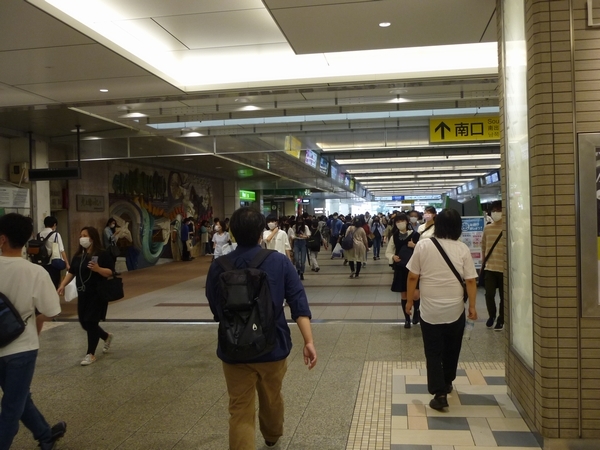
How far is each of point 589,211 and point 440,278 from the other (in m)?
1.25

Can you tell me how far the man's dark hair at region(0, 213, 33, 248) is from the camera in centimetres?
341

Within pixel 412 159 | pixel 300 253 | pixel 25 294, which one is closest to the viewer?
pixel 25 294

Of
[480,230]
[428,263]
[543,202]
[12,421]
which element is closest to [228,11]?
[428,263]

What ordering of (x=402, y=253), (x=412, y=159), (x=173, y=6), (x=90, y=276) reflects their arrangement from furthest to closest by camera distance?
1. (x=412, y=159)
2. (x=402, y=253)
3. (x=90, y=276)
4. (x=173, y=6)

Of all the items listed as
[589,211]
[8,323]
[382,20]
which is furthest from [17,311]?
[382,20]

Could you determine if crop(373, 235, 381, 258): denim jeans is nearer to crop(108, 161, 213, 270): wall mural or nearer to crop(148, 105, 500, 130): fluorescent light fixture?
crop(108, 161, 213, 270): wall mural

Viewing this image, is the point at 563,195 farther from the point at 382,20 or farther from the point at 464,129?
the point at 464,129

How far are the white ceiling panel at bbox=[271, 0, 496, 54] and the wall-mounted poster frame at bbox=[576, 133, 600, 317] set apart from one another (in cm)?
225

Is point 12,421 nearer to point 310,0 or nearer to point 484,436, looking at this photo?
point 484,436

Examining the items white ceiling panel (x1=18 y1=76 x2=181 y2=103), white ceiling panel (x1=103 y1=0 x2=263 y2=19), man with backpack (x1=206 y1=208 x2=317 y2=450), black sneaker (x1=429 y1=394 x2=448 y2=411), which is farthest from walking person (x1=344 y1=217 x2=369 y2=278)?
man with backpack (x1=206 y1=208 x2=317 y2=450)

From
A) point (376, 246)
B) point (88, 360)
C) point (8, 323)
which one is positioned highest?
point (8, 323)

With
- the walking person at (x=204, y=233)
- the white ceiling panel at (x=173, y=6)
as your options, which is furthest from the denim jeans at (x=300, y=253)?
the walking person at (x=204, y=233)

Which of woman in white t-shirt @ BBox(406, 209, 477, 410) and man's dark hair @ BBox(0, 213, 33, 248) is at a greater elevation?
man's dark hair @ BBox(0, 213, 33, 248)

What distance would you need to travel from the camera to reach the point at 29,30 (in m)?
5.56
